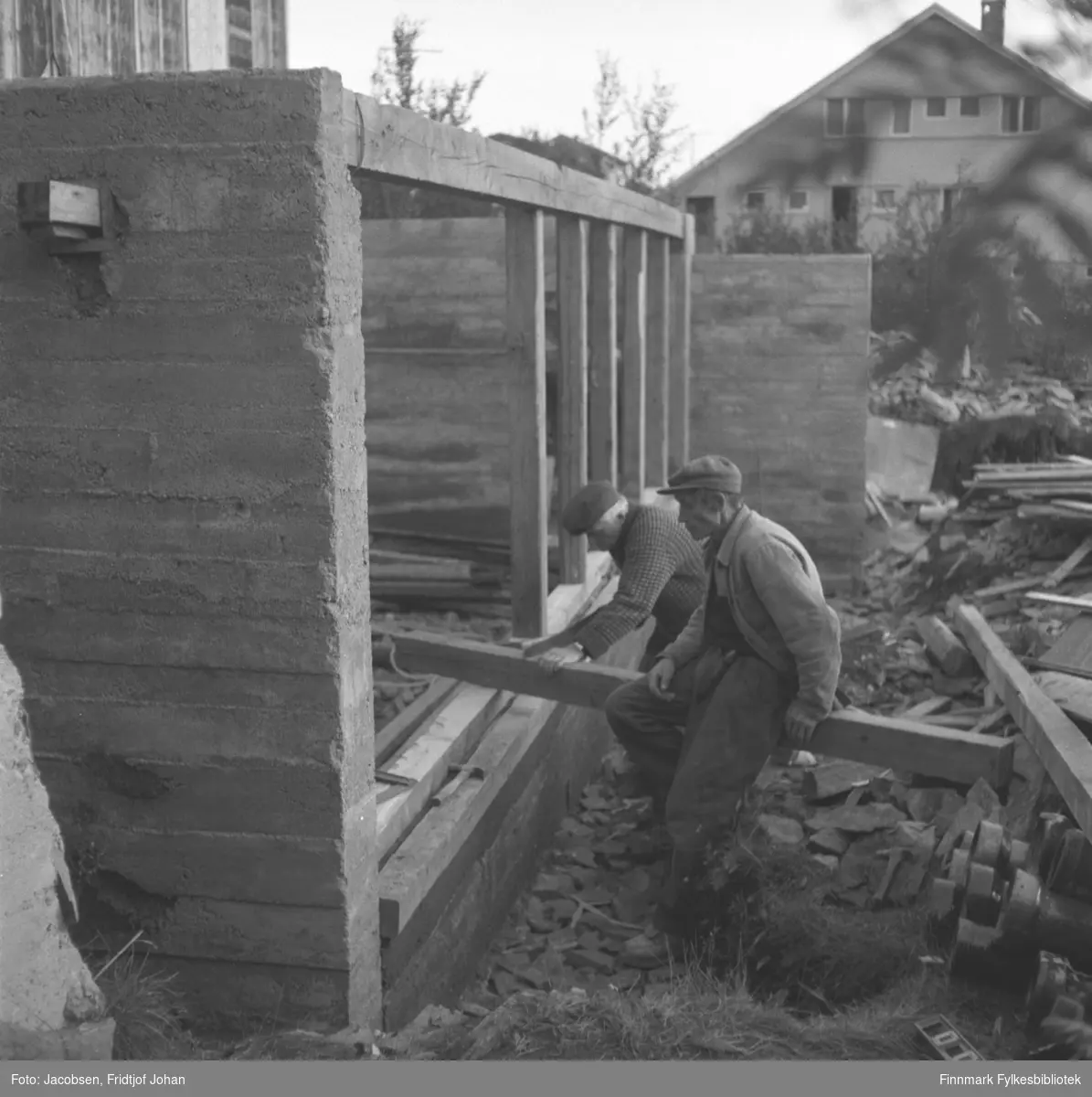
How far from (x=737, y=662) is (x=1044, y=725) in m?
1.36

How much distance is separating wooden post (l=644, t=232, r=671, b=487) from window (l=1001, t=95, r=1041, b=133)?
9.34 meters

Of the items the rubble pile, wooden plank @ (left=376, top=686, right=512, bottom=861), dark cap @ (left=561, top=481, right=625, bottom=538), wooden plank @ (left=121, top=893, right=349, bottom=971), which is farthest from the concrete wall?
the rubble pile

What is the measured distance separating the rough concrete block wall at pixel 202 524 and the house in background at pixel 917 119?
7.71ft

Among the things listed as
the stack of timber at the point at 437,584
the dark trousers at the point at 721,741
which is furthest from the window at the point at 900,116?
the stack of timber at the point at 437,584

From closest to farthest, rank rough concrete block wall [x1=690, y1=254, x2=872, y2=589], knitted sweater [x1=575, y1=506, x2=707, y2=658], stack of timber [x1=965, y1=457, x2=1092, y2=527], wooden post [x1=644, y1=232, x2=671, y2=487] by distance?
1. knitted sweater [x1=575, y1=506, x2=707, y2=658]
2. stack of timber [x1=965, y1=457, x2=1092, y2=527]
3. wooden post [x1=644, y1=232, x2=671, y2=487]
4. rough concrete block wall [x1=690, y1=254, x2=872, y2=589]

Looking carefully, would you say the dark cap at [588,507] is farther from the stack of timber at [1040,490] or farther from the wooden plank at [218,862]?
the stack of timber at [1040,490]

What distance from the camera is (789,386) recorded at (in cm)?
1244

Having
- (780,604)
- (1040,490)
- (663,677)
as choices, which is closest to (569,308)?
(663,677)

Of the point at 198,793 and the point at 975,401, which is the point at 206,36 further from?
the point at 975,401

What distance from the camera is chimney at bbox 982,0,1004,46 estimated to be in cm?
188

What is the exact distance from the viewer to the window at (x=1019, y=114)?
75.9 inches

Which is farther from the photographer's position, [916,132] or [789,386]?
[789,386]

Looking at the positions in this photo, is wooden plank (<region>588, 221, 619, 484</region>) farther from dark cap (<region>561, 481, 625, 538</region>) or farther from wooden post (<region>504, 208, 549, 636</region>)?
dark cap (<region>561, 481, 625, 538</region>)
